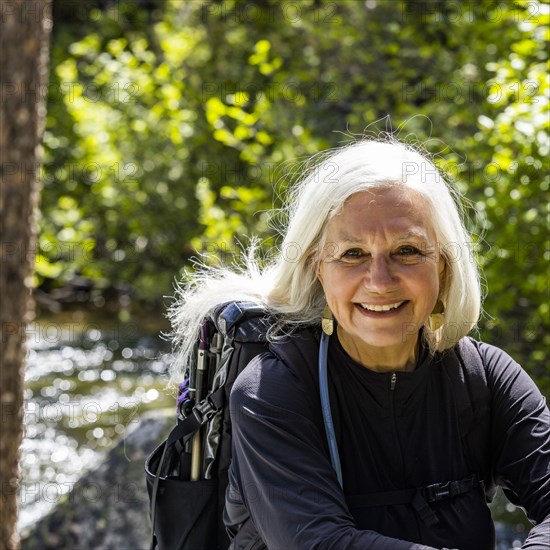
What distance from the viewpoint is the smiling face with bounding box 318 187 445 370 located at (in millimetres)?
2127

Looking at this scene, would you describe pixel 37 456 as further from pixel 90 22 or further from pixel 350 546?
pixel 90 22

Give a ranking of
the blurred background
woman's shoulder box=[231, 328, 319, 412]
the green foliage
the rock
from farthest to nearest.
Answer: the rock
the blurred background
the green foliage
woman's shoulder box=[231, 328, 319, 412]

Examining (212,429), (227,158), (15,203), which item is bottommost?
(212,429)

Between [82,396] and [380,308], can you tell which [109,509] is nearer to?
[380,308]

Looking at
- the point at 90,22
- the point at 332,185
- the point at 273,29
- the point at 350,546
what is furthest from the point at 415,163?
the point at 90,22

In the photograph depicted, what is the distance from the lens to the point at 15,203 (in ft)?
12.9

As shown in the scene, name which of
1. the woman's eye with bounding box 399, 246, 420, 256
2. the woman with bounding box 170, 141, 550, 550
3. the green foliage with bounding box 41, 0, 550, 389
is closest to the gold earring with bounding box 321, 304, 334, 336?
the woman with bounding box 170, 141, 550, 550

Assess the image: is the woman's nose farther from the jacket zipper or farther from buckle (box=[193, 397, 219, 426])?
buckle (box=[193, 397, 219, 426])

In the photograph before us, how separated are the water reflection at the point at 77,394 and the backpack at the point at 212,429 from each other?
3.53m

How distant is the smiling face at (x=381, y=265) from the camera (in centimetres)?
213

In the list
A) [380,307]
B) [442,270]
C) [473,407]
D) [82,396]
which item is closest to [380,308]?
[380,307]

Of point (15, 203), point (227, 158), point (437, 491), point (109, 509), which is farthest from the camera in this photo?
point (227, 158)

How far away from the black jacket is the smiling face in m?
0.10

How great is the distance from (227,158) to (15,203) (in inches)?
171
